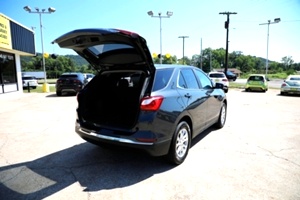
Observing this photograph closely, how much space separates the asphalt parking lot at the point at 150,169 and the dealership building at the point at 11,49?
9.99 meters

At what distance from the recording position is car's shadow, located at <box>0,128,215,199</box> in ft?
9.75

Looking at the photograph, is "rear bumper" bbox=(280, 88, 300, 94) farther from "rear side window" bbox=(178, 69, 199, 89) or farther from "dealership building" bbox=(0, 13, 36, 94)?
"dealership building" bbox=(0, 13, 36, 94)

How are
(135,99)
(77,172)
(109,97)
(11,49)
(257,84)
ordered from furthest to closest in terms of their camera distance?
1. (257,84)
2. (11,49)
3. (109,97)
4. (135,99)
5. (77,172)

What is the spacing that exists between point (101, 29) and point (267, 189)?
3.12m

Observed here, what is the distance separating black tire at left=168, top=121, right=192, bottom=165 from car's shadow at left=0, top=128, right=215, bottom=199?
0.62 feet

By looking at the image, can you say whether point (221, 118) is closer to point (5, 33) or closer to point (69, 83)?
point (69, 83)

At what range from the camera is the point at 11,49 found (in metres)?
13.6

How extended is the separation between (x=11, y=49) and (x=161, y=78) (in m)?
13.7

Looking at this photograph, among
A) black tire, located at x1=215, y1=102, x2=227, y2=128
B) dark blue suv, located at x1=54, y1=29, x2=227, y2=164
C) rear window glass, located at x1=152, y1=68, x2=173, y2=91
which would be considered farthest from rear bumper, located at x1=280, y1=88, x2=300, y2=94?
rear window glass, located at x1=152, y1=68, x2=173, y2=91

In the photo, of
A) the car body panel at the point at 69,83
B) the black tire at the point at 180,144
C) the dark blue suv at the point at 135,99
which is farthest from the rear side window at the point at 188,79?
the car body panel at the point at 69,83

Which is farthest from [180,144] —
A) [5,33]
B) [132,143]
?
[5,33]

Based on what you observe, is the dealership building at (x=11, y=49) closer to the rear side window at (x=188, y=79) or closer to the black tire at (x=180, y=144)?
the rear side window at (x=188, y=79)

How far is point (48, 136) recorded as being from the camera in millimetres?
5391

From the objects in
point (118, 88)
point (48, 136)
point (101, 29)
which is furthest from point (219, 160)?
point (48, 136)
